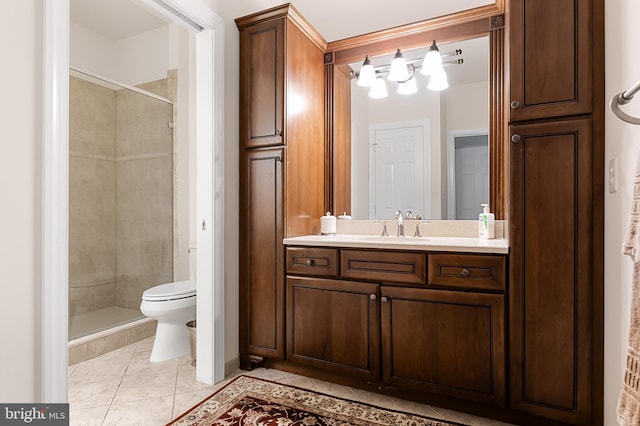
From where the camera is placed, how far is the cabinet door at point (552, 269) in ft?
4.99

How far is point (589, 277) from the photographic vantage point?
1.52 m

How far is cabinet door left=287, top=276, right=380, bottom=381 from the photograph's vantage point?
1920 millimetres

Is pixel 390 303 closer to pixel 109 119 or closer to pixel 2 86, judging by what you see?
pixel 2 86

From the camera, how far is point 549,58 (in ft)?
5.25

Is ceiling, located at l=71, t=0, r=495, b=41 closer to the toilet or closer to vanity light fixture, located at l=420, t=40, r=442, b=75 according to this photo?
vanity light fixture, located at l=420, t=40, r=442, b=75

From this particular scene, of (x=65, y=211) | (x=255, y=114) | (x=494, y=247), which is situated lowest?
(x=494, y=247)

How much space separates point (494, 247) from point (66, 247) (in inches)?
72.2

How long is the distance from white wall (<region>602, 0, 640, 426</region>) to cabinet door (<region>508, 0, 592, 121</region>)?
9cm

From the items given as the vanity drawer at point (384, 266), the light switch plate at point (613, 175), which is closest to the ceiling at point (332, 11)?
the light switch plate at point (613, 175)

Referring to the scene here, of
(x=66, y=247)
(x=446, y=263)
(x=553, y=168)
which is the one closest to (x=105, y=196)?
(x=66, y=247)

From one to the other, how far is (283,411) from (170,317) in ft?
3.69

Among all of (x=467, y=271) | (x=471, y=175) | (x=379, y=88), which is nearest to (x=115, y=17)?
(x=379, y=88)

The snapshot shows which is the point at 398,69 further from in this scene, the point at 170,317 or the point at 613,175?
the point at 170,317

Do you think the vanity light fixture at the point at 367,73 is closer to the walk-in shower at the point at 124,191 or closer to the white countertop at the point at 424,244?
the white countertop at the point at 424,244
